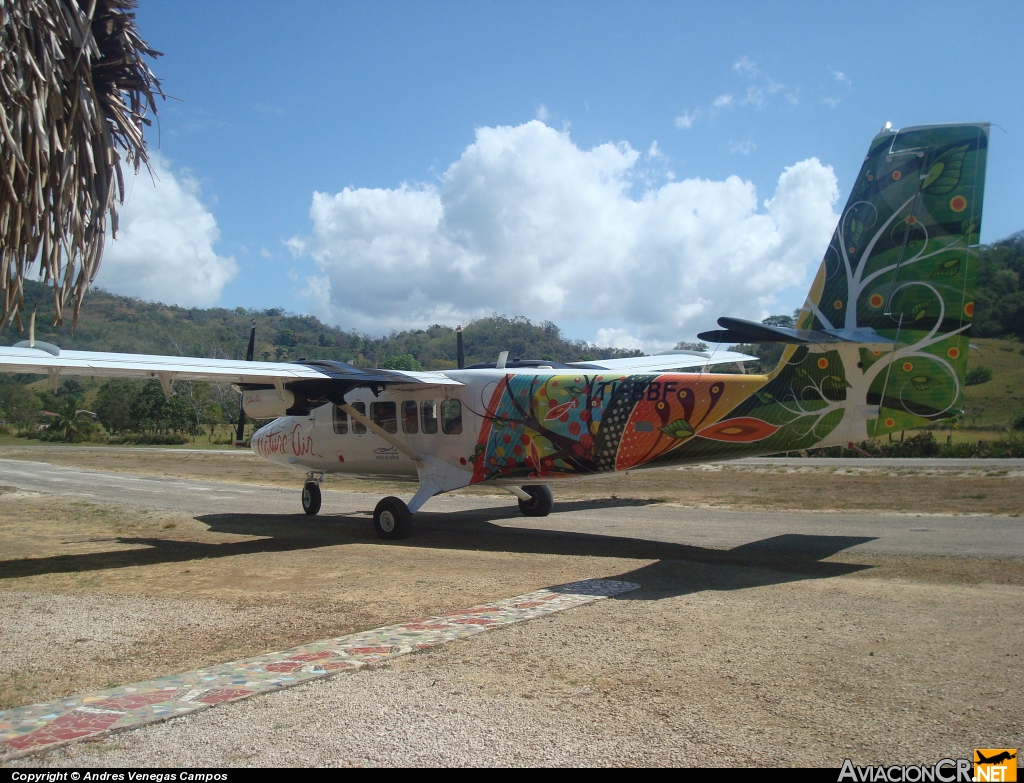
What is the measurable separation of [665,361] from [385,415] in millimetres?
7277

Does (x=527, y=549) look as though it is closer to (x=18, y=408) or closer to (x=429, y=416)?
(x=429, y=416)

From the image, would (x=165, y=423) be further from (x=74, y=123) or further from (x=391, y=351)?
(x=74, y=123)

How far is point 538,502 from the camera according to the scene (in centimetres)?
1731

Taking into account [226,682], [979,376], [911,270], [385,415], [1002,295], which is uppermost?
[1002,295]

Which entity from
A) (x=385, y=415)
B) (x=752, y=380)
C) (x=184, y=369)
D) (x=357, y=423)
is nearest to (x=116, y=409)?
(x=357, y=423)

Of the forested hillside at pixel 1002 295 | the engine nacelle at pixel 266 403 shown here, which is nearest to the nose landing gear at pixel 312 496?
the engine nacelle at pixel 266 403

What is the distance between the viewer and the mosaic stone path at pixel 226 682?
4.83 m

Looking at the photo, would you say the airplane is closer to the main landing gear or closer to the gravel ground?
the main landing gear

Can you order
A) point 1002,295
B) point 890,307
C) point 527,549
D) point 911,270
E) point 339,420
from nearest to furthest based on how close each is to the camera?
point 911,270, point 890,307, point 527,549, point 339,420, point 1002,295

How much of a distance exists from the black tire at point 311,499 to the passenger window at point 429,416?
14.2ft

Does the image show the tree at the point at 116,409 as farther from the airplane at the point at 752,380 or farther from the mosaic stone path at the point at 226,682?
the mosaic stone path at the point at 226,682

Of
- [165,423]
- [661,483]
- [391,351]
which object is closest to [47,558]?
[661,483]

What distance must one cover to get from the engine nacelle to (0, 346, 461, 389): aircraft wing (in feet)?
1.26

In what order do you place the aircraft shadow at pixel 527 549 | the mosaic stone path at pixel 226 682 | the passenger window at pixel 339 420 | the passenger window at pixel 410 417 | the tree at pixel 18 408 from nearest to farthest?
the mosaic stone path at pixel 226 682 → the aircraft shadow at pixel 527 549 → the passenger window at pixel 410 417 → the passenger window at pixel 339 420 → the tree at pixel 18 408
